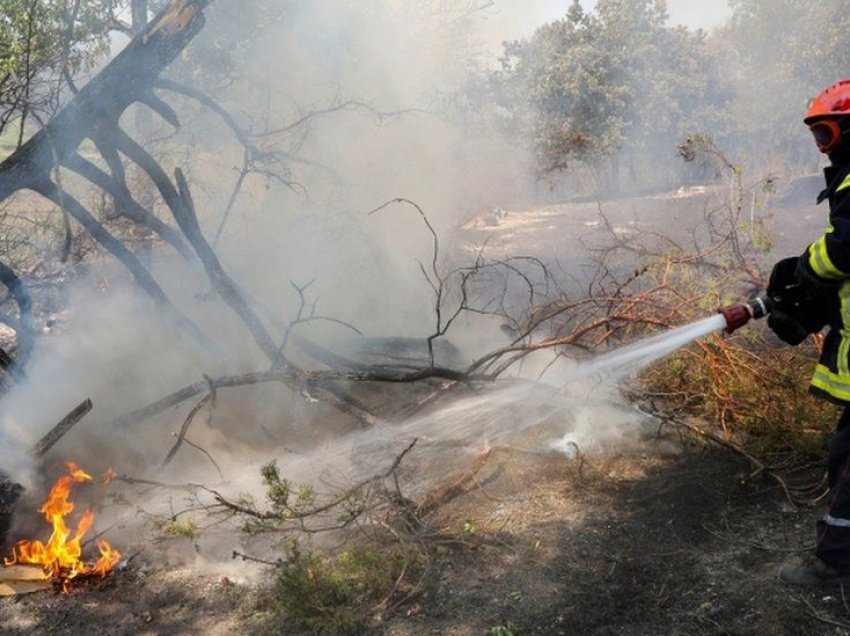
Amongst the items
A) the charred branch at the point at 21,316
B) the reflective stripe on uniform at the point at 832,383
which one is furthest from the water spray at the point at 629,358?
the charred branch at the point at 21,316

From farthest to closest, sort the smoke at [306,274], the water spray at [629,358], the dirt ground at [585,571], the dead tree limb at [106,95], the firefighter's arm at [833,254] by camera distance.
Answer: the dead tree limb at [106,95] < the smoke at [306,274] < the water spray at [629,358] < the dirt ground at [585,571] < the firefighter's arm at [833,254]

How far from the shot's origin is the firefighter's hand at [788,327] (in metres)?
2.95

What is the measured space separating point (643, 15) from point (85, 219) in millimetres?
21360

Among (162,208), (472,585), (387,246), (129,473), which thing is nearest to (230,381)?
(129,473)

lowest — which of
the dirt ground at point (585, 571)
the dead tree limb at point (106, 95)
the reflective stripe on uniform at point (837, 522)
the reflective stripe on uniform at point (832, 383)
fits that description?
the dirt ground at point (585, 571)

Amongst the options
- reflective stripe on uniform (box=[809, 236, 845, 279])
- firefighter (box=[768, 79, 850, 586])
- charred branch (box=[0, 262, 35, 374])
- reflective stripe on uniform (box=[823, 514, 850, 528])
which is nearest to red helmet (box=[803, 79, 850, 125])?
firefighter (box=[768, 79, 850, 586])

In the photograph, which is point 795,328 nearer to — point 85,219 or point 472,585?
point 472,585

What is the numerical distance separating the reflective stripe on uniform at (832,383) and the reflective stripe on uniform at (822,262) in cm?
42

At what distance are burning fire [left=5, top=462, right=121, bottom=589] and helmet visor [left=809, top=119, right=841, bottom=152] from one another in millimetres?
4262

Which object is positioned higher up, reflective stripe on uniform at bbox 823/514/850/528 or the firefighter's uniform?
the firefighter's uniform

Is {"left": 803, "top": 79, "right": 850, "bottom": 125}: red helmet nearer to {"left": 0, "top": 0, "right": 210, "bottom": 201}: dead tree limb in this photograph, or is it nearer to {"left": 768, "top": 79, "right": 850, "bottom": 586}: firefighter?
{"left": 768, "top": 79, "right": 850, "bottom": 586}: firefighter

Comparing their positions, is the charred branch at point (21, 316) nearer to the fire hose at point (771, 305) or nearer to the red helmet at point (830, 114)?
the fire hose at point (771, 305)

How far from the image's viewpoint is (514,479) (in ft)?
14.2

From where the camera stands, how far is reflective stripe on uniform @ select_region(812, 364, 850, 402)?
2.65m
